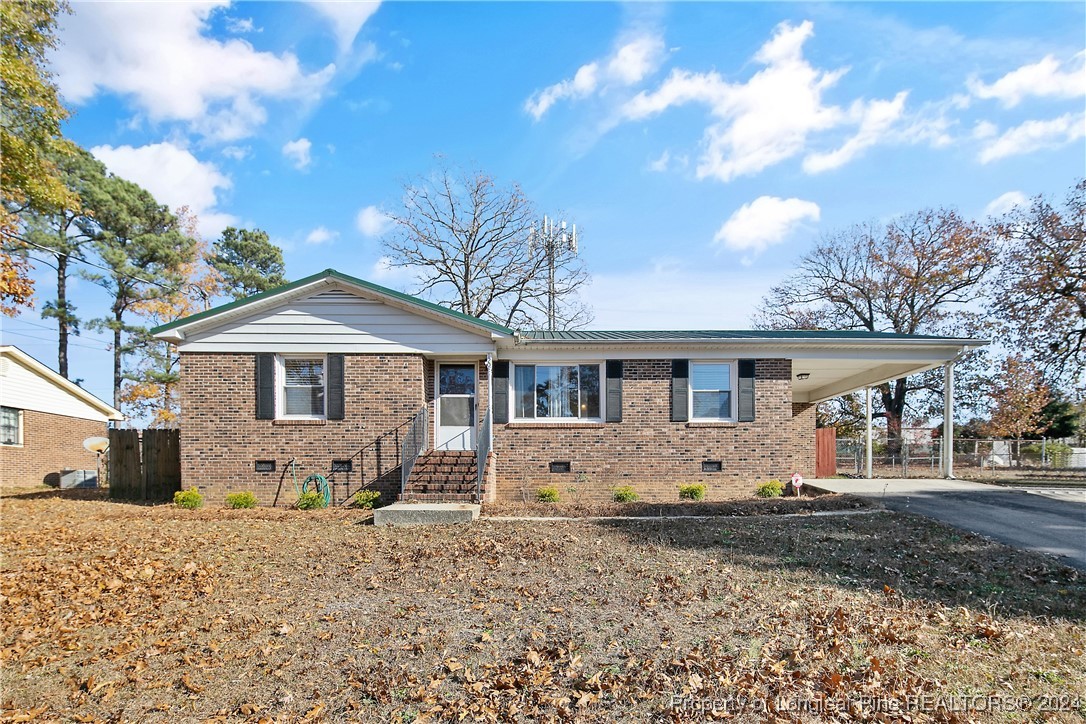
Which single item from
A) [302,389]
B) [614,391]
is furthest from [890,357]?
[302,389]

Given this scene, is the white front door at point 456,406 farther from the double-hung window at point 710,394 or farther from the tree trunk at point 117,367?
the tree trunk at point 117,367

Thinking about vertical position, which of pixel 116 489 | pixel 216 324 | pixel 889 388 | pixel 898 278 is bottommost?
pixel 116 489

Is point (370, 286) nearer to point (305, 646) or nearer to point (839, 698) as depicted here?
point (305, 646)

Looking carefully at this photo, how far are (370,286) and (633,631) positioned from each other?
893 cm

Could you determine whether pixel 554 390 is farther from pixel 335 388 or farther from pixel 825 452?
pixel 825 452

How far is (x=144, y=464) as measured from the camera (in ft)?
41.3

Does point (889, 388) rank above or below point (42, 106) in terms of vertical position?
below

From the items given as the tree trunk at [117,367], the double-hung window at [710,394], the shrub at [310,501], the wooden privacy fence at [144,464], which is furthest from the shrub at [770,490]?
the tree trunk at [117,367]

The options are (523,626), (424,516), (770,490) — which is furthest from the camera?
(770,490)

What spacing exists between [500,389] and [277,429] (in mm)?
4591

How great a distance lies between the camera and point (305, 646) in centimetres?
414

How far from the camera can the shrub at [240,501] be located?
10953 mm

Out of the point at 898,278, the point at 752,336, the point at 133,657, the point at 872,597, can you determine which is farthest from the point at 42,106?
the point at 898,278

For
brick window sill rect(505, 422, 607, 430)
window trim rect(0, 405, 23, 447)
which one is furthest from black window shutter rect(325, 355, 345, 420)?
window trim rect(0, 405, 23, 447)
